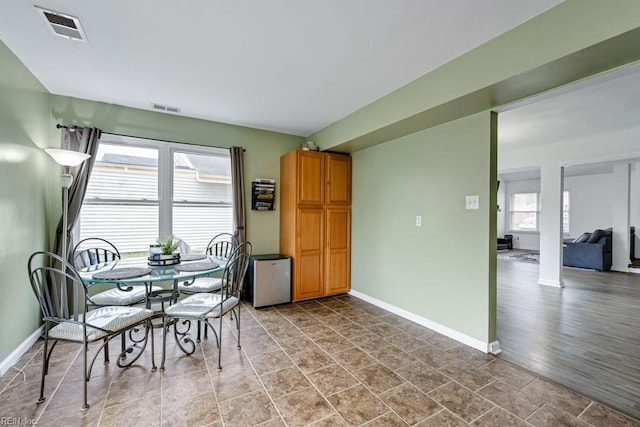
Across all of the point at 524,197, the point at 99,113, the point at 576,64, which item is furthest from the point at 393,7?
the point at 524,197

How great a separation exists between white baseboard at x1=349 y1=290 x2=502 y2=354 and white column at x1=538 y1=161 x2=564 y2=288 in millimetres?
3449

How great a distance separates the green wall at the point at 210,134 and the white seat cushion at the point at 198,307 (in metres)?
1.79

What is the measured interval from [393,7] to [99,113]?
3.55 m

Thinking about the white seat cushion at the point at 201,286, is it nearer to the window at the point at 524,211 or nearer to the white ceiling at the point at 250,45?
the white ceiling at the point at 250,45

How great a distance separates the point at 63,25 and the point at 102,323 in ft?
7.13

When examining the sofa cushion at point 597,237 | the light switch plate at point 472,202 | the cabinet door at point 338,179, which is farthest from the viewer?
the sofa cushion at point 597,237

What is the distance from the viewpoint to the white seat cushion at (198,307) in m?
2.33

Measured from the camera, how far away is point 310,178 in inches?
163

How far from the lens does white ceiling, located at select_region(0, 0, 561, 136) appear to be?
184 centimetres

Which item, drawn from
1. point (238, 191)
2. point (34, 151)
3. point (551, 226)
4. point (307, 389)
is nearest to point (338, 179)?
point (238, 191)

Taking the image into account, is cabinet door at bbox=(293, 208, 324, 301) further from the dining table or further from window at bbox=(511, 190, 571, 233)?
window at bbox=(511, 190, 571, 233)

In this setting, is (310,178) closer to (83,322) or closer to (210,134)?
(210,134)

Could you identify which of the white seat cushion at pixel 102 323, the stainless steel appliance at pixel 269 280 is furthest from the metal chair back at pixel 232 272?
the white seat cushion at pixel 102 323

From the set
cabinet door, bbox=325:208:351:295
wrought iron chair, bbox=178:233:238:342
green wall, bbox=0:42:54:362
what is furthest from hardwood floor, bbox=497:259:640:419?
green wall, bbox=0:42:54:362
